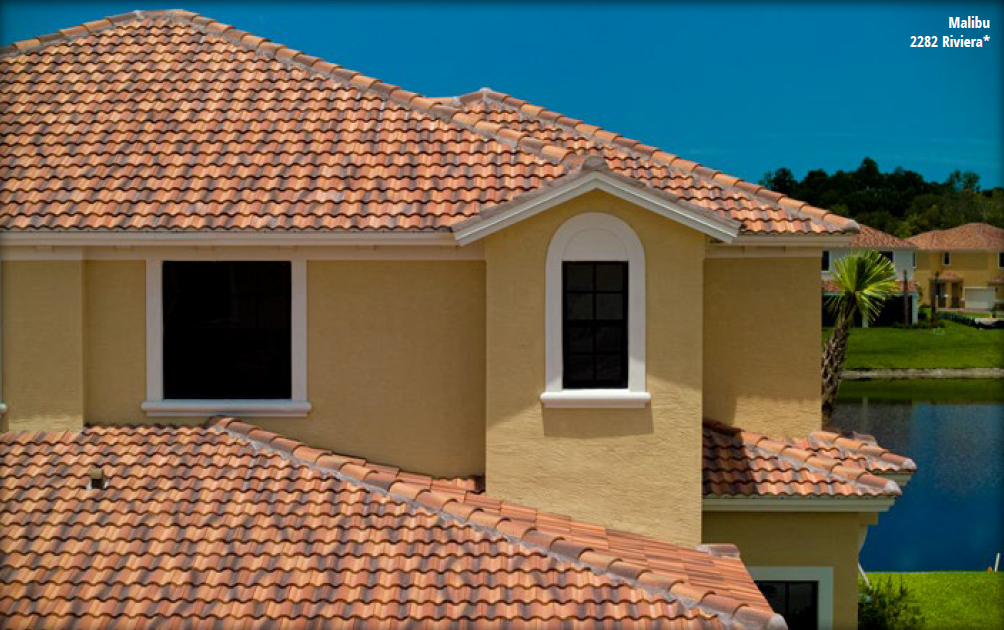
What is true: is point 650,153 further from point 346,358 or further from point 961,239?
point 961,239

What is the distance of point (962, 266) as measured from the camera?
9600cm

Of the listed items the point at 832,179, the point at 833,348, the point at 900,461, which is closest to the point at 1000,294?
the point at 832,179

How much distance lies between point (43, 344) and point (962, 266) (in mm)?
94156

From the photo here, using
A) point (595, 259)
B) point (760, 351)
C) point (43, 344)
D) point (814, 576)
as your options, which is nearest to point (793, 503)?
point (814, 576)

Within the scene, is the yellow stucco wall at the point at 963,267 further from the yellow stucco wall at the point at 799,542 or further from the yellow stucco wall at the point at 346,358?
the yellow stucco wall at the point at 346,358

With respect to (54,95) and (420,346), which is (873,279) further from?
(54,95)

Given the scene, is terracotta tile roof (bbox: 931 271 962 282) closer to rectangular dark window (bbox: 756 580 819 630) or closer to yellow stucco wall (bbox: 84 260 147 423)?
rectangular dark window (bbox: 756 580 819 630)

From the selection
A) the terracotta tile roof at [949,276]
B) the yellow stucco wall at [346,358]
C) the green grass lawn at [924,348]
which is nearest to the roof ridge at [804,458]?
the yellow stucco wall at [346,358]

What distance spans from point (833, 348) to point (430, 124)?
9.89 metres

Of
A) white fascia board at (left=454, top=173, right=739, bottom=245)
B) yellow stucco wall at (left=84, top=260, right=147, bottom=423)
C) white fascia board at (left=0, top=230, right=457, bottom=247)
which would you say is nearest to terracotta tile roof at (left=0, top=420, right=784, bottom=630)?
yellow stucco wall at (left=84, top=260, right=147, bottom=423)

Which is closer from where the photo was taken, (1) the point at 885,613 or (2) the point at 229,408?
(2) the point at 229,408

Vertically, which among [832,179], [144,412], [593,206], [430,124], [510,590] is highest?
[832,179]

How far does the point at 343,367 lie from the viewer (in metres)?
14.2

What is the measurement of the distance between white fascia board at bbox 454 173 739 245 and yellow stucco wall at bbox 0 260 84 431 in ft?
17.1
